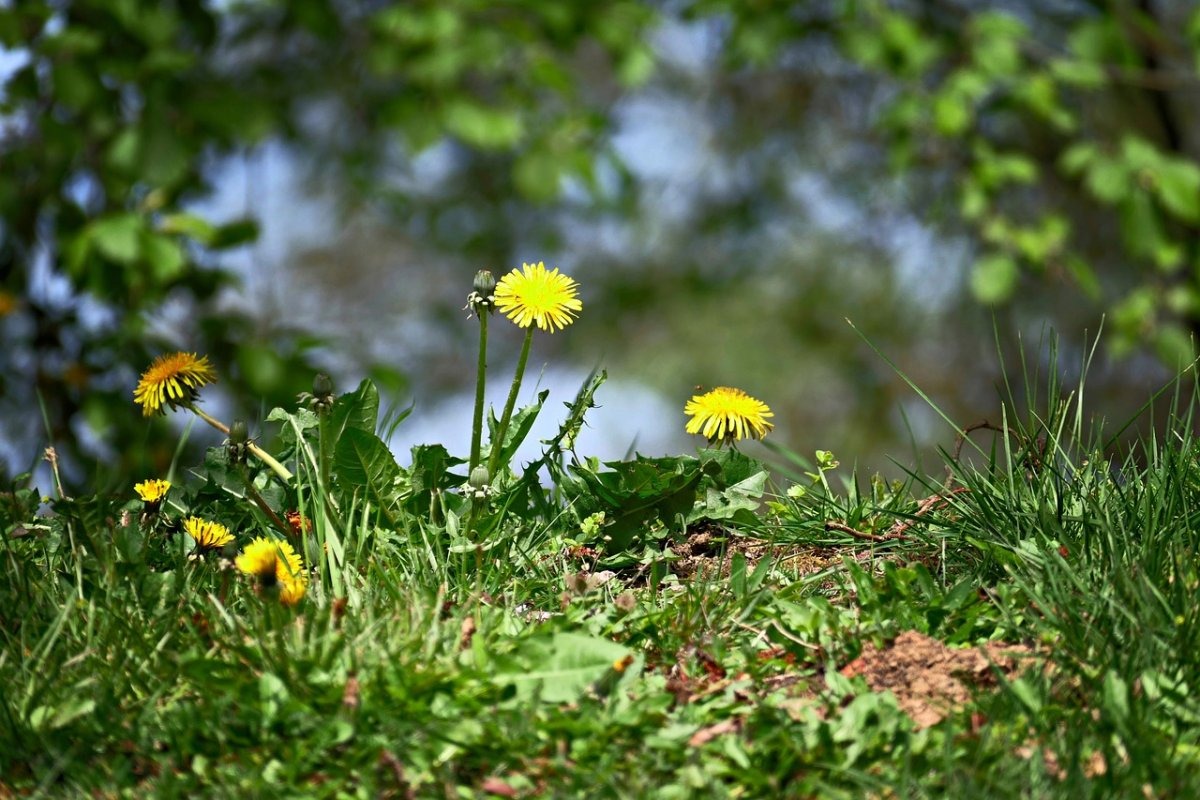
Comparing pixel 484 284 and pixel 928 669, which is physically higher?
pixel 484 284

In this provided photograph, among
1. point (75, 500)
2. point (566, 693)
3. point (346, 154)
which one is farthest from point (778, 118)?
point (566, 693)

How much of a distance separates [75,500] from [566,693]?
A: 1208 millimetres

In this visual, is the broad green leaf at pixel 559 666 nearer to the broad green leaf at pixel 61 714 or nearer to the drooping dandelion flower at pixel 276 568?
the drooping dandelion flower at pixel 276 568

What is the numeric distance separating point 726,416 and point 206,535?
3.17 feet

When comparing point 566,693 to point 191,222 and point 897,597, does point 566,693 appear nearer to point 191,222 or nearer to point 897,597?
point 897,597

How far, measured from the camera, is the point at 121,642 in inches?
76.8

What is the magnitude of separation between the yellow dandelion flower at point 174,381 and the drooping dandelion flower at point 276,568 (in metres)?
0.31

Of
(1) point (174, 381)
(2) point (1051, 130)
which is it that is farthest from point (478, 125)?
(2) point (1051, 130)

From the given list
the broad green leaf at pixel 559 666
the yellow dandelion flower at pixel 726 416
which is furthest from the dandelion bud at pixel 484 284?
the broad green leaf at pixel 559 666

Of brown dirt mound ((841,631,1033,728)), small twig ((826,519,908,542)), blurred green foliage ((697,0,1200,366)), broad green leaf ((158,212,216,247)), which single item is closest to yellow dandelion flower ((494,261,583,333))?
small twig ((826,519,908,542))

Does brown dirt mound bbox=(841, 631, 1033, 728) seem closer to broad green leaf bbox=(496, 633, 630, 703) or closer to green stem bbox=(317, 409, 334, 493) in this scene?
broad green leaf bbox=(496, 633, 630, 703)

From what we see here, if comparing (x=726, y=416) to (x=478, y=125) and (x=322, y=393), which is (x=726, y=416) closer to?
(x=322, y=393)

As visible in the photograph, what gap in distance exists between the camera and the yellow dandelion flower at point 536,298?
2318 millimetres

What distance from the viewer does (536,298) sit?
233 centimetres
